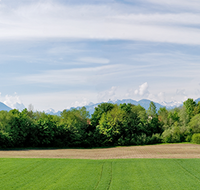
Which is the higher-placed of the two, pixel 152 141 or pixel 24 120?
pixel 24 120

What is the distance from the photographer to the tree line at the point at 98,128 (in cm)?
4306

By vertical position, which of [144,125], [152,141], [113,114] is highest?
[113,114]

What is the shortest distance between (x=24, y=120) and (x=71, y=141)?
10136mm

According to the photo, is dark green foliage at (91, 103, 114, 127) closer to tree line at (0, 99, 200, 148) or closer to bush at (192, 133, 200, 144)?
tree line at (0, 99, 200, 148)
